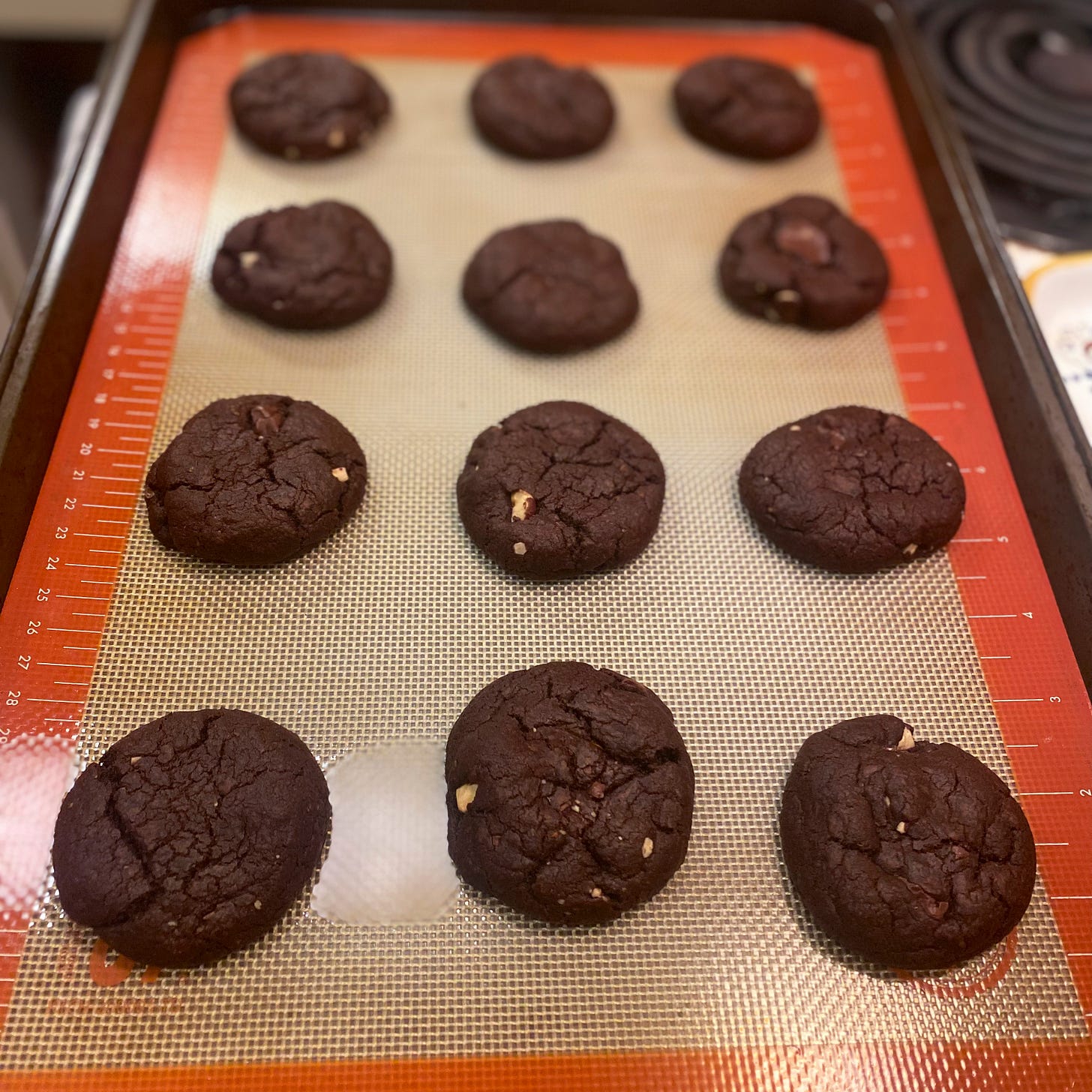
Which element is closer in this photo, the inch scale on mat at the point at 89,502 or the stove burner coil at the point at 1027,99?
the inch scale on mat at the point at 89,502

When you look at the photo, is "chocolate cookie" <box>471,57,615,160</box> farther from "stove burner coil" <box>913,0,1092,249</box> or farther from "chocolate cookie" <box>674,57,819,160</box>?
"stove burner coil" <box>913,0,1092,249</box>

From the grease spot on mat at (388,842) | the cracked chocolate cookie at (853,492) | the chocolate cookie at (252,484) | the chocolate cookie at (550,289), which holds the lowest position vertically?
the grease spot on mat at (388,842)

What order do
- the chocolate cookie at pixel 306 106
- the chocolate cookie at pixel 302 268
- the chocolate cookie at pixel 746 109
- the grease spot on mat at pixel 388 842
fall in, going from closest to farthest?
1. the grease spot on mat at pixel 388 842
2. the chocolate cookie at pixel 302 268
3. the chocolate cookie at pixel 306 106
4. the chocolate cookie at pixel 746 109

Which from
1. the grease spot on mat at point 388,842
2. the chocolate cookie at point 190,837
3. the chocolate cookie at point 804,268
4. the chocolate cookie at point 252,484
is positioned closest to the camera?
the chocolate cookie at point 190,837

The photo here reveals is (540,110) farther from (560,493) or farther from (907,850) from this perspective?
(907,850)

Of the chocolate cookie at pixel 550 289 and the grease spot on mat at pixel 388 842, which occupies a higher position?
the chocolate cookie at pixel 550 289

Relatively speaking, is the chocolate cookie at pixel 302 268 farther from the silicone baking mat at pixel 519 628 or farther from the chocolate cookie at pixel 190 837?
the chocolate cookie at pixel 190 837

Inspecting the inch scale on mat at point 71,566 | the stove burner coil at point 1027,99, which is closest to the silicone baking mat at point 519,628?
the inch scale on mat at point 71,566
